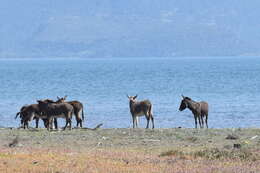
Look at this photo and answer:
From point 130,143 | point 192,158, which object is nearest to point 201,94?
point 130,143

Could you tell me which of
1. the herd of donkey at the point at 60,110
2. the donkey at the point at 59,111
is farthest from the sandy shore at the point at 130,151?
the herd of donkey at the point at 60,110

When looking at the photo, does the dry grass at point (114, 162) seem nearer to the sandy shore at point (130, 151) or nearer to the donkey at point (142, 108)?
the sandy shore at point (130, 151)

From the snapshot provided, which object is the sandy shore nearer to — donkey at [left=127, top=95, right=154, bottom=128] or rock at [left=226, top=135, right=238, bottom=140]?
rock at [left=226, top=135, right=238, bottom=140]

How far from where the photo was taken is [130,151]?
22.0 m

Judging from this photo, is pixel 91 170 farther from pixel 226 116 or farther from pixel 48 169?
pixel 226 116

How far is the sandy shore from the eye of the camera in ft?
59.4

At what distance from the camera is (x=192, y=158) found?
65.0 feet

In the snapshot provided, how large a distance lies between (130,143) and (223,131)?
5.72 m

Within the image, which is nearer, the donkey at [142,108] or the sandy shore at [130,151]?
the sandy shore at [130,151]

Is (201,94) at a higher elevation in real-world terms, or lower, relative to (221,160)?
higher

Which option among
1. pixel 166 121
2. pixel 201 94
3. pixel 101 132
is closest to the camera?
pixel 101 132

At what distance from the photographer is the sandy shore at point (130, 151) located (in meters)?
18.1

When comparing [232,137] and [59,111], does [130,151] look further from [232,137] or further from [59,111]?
[59,111]

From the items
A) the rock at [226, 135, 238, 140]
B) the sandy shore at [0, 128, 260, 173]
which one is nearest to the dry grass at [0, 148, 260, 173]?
the sandy shore at [0, 128, 260, 173]
